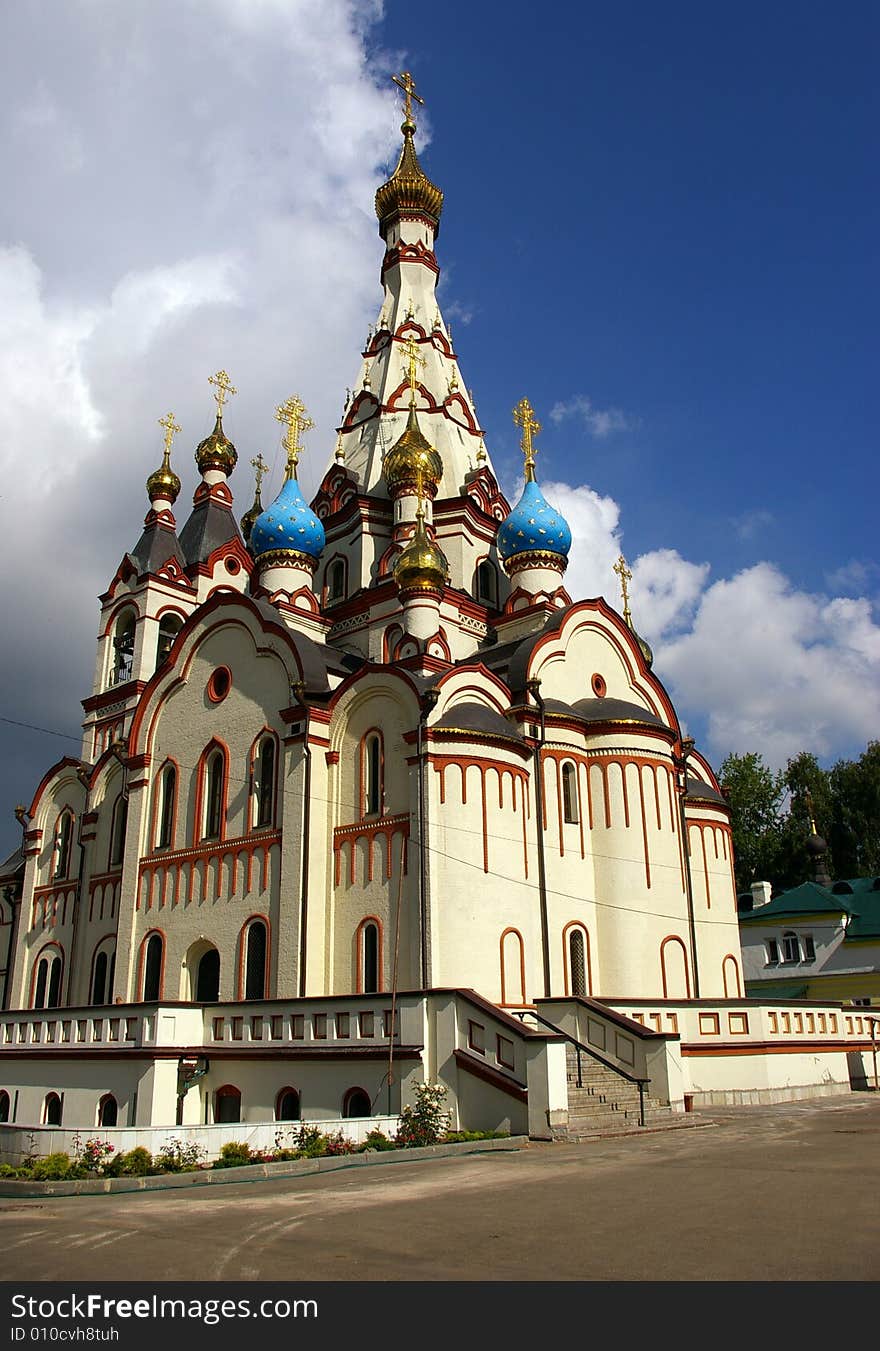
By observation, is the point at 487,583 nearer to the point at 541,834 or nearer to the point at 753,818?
the point at 541,834

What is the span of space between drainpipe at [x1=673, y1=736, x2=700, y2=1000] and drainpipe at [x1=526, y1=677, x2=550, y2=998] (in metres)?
3.66

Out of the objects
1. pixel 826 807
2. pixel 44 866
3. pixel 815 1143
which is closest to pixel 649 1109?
pixel 815 1143

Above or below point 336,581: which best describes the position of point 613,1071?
below

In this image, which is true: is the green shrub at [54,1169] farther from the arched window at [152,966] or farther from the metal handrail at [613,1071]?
the arched window at [152,966]

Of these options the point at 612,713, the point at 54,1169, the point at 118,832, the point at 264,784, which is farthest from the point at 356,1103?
the point at 118,832

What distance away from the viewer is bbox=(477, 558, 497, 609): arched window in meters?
27.9

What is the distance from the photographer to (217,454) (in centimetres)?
3152

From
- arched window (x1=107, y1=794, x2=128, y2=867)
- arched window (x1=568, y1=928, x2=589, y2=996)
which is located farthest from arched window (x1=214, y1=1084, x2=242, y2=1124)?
arched window (x1=107, y1=794, x2=128, y2=867)

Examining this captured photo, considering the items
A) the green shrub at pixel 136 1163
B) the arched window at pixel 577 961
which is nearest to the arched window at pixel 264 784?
the arched window at pixel 577 961

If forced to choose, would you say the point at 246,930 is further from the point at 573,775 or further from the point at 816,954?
the point at 816,954

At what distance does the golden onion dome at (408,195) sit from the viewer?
33.8 metres

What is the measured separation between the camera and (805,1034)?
20.3 metres

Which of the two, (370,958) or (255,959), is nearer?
(370,958)

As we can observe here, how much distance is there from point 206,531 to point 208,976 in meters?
13.1
